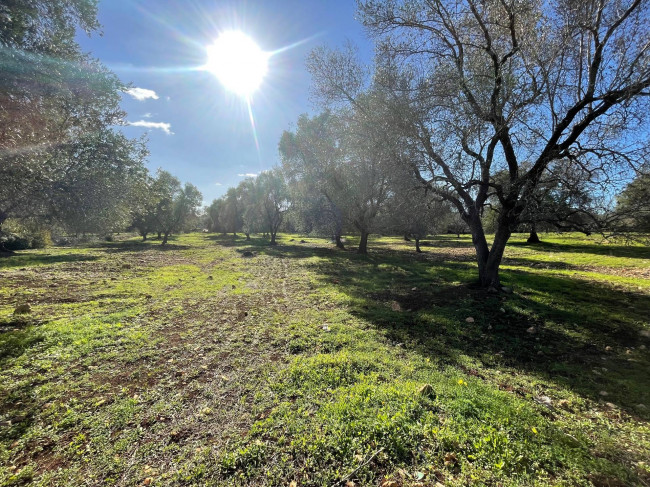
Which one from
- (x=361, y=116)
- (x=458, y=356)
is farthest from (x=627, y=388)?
(x=361, y=116)

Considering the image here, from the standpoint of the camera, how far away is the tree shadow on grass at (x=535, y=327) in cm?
554

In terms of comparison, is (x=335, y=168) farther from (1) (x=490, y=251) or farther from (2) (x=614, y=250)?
(2) (x=614, y=250)

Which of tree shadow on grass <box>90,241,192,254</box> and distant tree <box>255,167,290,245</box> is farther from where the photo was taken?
distant tree <box>255,167,290,245</box>

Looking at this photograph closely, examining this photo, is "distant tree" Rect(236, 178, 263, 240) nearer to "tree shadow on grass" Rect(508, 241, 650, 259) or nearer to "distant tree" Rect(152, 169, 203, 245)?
"distant tree" Rect(152, 169, 203, 245)

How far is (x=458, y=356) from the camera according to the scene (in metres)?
6.34

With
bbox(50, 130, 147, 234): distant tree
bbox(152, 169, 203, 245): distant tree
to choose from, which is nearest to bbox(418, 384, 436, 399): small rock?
bbox(50, 130, 147, 234): distant tree

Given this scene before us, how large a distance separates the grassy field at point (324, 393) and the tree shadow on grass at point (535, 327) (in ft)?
0.19

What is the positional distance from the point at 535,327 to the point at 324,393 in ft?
23.3

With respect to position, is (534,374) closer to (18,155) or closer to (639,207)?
(639,207)

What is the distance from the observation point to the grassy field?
319 centimetres

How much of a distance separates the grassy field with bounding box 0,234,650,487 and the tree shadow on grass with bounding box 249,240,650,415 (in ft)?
0.19

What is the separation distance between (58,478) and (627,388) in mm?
8726

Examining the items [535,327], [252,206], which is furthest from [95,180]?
[252,206]

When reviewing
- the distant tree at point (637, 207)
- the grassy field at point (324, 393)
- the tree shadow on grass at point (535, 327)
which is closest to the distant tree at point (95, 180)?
the grassy field at point (324, 393)
